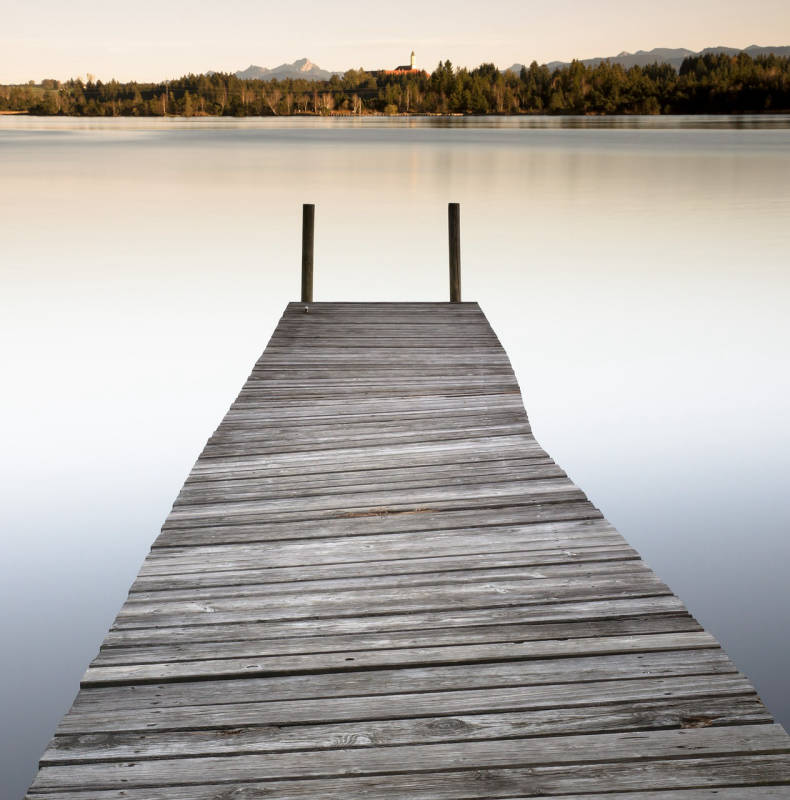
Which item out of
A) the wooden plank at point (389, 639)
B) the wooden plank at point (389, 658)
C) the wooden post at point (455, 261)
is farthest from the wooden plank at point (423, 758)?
the wooden post at point (455, 261)

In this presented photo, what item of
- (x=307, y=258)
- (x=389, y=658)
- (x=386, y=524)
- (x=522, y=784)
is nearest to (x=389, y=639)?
(x=389, y=658)

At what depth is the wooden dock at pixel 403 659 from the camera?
7.28 ft

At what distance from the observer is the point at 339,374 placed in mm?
6055

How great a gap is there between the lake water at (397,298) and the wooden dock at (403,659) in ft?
2.94

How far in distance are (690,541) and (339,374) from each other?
2433 millimetres

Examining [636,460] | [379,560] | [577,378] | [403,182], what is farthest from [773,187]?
[379,560]

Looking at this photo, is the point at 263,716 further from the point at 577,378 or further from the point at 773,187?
the point at 773,187

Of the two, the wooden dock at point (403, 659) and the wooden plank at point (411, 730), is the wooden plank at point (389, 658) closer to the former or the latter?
the wooden dock at point (403, 659)

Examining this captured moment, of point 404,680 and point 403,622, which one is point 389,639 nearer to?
point 403,622

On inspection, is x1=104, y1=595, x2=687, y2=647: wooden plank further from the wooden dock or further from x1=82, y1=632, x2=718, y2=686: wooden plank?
x1=82, y1=632, x2=718, y2=686: wooden plank

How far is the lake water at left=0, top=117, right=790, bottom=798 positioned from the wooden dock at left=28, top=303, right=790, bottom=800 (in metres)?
0.90

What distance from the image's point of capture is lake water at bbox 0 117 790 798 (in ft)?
14.5

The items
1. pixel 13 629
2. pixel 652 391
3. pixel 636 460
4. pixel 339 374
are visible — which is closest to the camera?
pixel 13 629

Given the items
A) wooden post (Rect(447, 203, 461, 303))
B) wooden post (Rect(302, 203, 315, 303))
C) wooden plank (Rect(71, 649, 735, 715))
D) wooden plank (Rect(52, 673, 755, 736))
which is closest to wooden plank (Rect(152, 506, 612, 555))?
wooden plank (Rect(71, 649, 735, 715))
